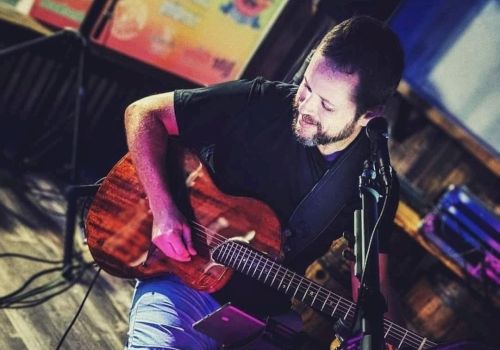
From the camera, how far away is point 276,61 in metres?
4.37

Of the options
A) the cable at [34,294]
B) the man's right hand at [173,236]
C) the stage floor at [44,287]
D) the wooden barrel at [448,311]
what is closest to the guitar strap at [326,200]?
A: the man's right hand at [173,236]

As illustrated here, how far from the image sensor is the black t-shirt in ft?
6.52

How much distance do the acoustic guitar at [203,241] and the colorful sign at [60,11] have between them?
2334 mm

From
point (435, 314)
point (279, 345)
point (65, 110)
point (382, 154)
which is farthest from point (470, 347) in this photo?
point (65, 110)

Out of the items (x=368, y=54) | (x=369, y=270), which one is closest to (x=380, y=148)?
(x=369, y=270)

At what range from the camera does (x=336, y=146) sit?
205 centimetres

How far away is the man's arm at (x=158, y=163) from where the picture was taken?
183 cm

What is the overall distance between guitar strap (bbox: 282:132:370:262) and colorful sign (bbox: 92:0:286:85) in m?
2.63

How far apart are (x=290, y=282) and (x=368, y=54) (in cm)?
101

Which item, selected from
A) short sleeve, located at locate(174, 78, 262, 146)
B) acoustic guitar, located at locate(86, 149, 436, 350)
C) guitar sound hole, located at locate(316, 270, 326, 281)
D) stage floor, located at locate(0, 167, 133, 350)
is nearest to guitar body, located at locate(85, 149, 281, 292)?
acoustic guitar, located at locate(86, 149, 436, 350)

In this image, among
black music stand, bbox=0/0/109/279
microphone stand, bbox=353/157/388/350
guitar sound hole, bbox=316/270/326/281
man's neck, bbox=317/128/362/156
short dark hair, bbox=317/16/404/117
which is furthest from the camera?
guitar sound hole, bbox=316/270/326/281

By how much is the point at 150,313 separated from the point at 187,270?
23 centimetres

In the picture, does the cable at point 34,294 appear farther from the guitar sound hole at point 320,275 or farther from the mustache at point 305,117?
the mustache at point 305,117

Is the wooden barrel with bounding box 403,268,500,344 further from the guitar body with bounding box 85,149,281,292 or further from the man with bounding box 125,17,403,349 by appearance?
the guitar body with bounding box 85,149,281,292
